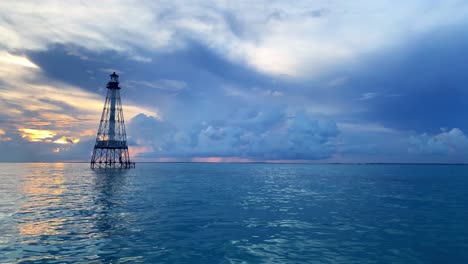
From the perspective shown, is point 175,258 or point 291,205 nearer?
point 175,258

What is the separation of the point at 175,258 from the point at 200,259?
1.25m

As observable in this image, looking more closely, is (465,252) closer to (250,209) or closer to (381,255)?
(381,255)

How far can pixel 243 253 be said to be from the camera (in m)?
16.4

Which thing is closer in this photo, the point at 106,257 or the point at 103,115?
the point at 106,257

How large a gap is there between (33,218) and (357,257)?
24318 mm

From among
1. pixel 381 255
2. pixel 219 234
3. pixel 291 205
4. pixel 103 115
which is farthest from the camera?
pixel 103 115

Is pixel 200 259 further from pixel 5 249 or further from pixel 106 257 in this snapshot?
pixel 5 249

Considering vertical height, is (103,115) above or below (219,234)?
above

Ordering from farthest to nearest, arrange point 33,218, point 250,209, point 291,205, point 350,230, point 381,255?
point 291,205 → point 250,209 → point 33,218 → point 350,230 → point 381,255

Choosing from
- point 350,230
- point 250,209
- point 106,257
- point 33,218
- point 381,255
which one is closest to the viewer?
point 106,257

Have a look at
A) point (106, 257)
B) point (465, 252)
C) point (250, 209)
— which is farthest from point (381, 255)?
point (250, 209)

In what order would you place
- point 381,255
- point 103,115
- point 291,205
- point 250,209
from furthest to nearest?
1. point 103,115
2. point 291,205
3. point 250,209
4. point 381,255

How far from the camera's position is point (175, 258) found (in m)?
15.4

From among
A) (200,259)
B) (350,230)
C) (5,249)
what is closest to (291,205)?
(350,230)
